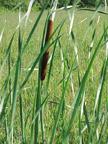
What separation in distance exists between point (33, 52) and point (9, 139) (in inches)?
192

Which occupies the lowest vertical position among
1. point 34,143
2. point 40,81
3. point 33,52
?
point 33,52

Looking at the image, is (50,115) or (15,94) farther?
(50,115)

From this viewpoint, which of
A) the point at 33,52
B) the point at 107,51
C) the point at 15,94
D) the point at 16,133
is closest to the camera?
the point at 15,94

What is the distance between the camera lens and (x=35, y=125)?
65cm

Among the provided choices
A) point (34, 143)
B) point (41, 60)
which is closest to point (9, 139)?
point (34, 143)

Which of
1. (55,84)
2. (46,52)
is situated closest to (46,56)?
(46,52)

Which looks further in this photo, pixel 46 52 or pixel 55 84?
pixel 55 84

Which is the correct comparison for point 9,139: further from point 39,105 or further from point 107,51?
point 107,51

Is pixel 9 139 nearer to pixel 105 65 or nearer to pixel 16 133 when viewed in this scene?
pixel 105 65

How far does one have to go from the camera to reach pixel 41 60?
23.8 inches

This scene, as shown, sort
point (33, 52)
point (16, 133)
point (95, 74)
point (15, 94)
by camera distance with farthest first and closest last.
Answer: point (33, 52)
point (95, 74)
point (16, 133)
point (15, 94)

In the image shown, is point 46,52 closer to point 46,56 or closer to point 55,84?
point 46,56

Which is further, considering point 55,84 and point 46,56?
point 55,84

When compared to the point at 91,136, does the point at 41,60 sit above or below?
above
